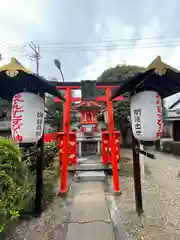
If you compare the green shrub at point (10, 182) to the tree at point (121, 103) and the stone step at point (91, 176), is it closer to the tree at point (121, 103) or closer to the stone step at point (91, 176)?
the stone step at point (91, 176)

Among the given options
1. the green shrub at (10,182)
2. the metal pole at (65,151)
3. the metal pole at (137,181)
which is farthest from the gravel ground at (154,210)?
the green shrub at (10,182)

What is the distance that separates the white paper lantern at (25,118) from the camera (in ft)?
9.20

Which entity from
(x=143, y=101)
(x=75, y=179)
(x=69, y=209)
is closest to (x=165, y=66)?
(x=143, y=101)

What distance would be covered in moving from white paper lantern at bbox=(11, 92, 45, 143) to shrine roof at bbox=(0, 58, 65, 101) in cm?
23

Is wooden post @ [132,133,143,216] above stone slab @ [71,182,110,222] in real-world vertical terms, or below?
above

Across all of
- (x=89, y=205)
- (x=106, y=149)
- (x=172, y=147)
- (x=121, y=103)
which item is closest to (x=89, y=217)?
(x=89, y=205)

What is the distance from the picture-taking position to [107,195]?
435cm

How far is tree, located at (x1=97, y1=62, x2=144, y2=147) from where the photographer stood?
1377cm

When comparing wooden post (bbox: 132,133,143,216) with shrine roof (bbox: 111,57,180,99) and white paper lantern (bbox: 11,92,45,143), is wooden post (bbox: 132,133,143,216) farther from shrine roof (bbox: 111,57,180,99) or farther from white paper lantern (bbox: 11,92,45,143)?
white paper lantern (bbox: 11,92,45,143)

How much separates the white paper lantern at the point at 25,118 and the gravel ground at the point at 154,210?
2.09 m

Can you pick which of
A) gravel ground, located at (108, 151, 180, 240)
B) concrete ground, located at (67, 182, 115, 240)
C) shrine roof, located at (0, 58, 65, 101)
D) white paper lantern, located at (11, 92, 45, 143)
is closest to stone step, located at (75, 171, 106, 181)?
gravel ground, located at (108, 151, 180, 240)

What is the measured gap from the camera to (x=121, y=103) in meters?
13.9

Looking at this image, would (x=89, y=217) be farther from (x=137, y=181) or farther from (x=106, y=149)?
(x=106, y=149)

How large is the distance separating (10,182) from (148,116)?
2.11 m
